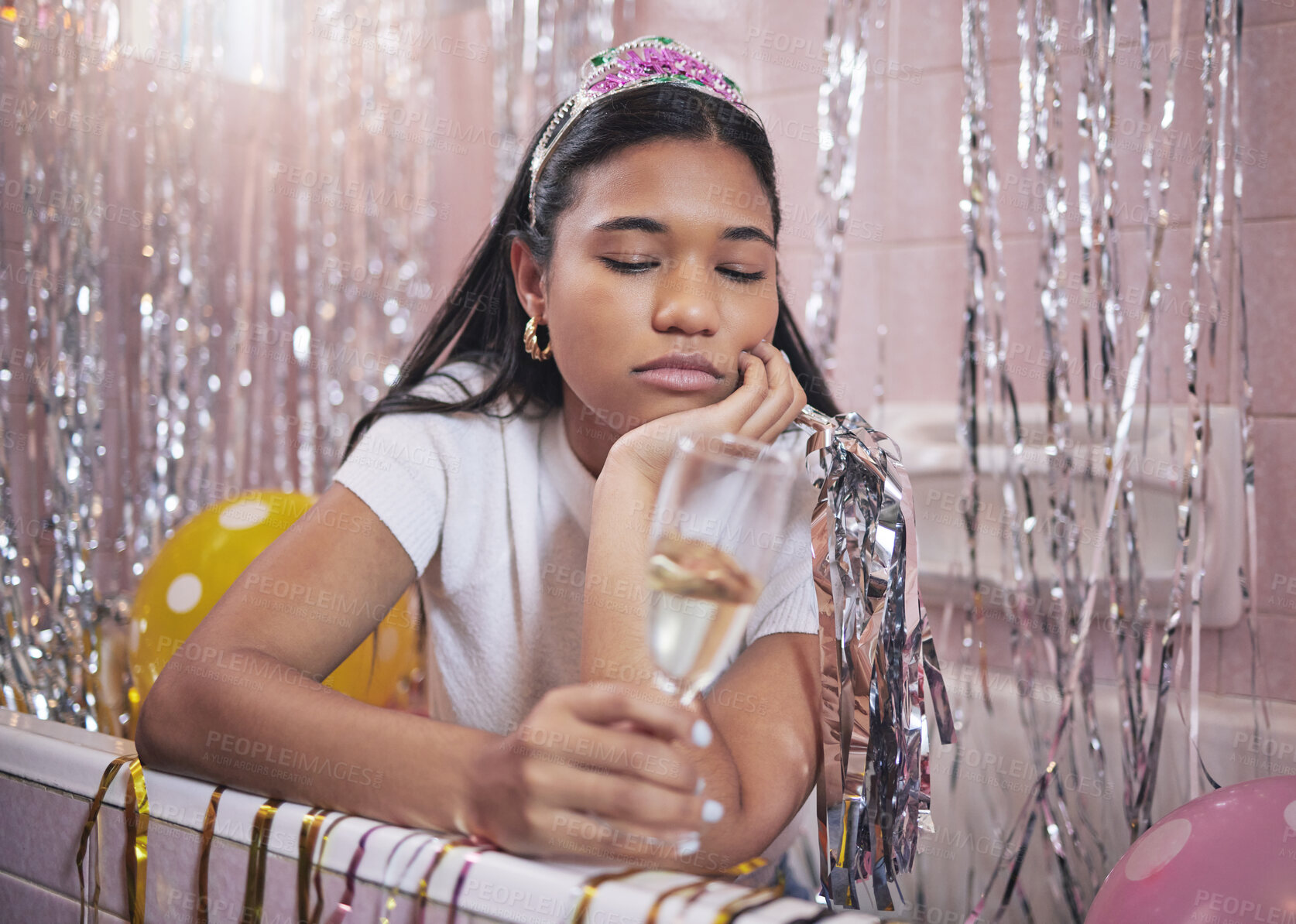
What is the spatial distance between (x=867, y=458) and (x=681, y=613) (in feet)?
1.20

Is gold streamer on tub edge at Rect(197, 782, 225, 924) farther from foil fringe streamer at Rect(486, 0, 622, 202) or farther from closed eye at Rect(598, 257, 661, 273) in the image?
foil fringe streamer at Rect(486, 0, 622, 202)

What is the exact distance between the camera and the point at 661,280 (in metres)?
0.89

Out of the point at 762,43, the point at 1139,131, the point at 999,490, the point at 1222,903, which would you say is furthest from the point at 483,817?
the point at 762,43

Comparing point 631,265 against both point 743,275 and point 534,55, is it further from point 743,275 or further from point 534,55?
point 534,55

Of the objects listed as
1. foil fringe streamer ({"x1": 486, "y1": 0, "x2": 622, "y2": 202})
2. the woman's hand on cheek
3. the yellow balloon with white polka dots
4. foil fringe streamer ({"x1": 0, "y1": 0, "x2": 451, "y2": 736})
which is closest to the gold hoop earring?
the woman's hand on cheek

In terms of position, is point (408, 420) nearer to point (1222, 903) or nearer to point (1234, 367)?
point (1222, 903)

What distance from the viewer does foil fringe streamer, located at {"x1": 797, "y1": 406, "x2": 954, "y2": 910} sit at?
771 mm

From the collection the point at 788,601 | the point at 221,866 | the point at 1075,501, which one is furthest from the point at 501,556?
the point at 1075,501

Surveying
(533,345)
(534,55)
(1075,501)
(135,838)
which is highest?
(534,55)

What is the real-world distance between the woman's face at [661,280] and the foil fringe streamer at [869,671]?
0.46ft

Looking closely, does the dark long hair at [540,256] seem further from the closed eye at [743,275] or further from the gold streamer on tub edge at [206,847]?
the gold streamer on tub edge at [206,847]

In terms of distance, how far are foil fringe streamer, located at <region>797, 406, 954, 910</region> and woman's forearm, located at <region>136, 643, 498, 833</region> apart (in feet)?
0.94

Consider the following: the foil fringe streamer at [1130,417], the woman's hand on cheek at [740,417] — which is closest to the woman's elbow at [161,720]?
the woman's hand on cheek at [740,417]

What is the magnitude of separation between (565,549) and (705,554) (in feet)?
1.84
